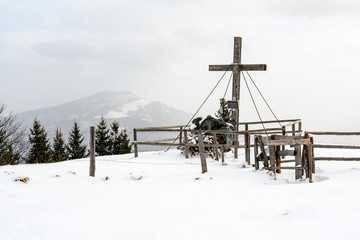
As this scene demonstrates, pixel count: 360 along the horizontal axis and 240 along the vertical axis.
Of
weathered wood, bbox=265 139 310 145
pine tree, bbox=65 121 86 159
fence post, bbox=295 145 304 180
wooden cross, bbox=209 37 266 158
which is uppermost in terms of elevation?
wooden cross, bbox=209 37 266 158

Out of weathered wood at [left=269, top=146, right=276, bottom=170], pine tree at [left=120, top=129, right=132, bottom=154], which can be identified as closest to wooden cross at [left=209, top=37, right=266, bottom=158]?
weathered wood at [left=269, top=146, right=276, bottom=170]

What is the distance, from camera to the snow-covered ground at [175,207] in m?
5.67

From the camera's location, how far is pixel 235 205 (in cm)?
718

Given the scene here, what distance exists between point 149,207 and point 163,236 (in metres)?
1.73

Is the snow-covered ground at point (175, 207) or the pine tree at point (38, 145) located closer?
the snow-covered ground at point (175, 207)

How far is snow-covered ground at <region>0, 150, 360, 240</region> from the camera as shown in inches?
223

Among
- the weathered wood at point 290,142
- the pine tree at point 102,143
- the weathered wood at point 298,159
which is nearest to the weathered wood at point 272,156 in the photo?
the weathered wood at point 290,142

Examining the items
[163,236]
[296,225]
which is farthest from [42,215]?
[296,225]

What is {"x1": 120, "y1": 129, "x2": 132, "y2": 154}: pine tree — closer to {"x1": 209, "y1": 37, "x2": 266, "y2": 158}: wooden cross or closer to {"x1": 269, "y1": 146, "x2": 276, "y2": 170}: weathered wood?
{"x1": 209, "y1": 37, "x2": 266, "y2": 158}: wooden cross

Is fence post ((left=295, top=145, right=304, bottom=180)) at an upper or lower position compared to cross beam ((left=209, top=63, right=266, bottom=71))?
lower

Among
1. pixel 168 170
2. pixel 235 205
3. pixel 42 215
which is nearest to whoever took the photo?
pixel 42 215

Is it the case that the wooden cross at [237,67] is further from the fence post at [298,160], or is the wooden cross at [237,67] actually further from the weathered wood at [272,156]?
the fence post at [298,160]

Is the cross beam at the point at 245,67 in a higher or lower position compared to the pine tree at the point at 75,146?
higher

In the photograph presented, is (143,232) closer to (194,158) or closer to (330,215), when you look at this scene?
(330,215)
